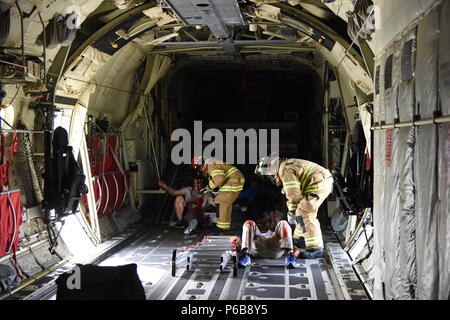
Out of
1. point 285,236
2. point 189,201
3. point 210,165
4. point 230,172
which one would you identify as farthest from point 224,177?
point 189,201

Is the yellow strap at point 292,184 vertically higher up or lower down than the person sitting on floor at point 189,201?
higher up

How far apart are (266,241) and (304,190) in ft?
3.45

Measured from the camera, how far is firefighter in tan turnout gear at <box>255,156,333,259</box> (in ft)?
25.7

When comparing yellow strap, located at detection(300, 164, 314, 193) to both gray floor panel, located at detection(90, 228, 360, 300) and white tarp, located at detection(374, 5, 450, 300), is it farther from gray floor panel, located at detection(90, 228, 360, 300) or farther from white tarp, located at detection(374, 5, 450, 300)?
white tarp, located at detection(374, 5, 450, 300)

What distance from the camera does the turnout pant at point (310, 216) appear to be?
A: 7859mm

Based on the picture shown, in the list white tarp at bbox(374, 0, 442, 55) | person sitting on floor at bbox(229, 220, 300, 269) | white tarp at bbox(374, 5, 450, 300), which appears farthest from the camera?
person sitting on floor at bbox(229, 220, 300, 269)

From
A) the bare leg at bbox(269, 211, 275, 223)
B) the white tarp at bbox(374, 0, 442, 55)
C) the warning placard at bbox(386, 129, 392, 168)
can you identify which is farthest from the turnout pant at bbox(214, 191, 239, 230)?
the warning placard at bbox(386, 129, 392, 168)

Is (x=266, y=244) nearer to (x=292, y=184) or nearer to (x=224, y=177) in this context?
(x=292, y=184)

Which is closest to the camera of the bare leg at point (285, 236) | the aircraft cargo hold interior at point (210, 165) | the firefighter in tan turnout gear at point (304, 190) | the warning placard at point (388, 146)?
the aircraft cargo hold interior at point (210, 165)

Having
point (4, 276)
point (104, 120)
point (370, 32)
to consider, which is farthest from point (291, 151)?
point (4, 276)

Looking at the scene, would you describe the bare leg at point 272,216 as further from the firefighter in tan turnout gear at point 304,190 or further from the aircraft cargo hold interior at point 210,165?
the firefighter in tan turnout gear at point 304,190

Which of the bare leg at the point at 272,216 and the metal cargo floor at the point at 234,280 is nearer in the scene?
the metal cargo floor at the point at 234,280

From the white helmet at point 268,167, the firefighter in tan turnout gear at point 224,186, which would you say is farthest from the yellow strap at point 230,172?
the white helmet at point 268,167

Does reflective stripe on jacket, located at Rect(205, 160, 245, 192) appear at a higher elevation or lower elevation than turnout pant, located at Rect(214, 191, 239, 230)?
higher
